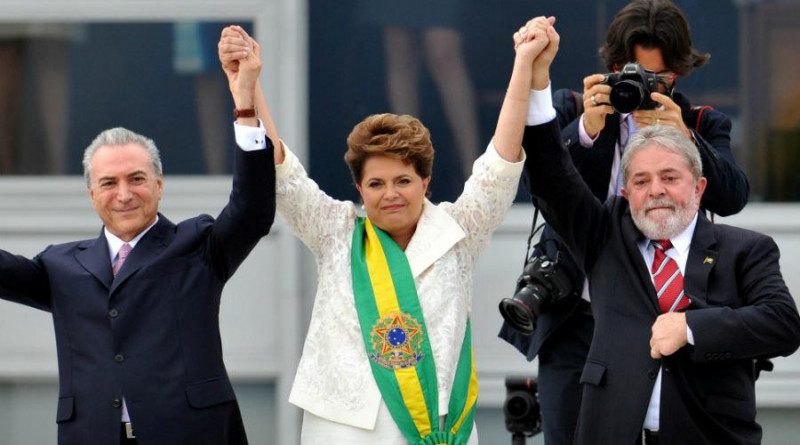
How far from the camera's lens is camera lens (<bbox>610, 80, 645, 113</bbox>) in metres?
3.80

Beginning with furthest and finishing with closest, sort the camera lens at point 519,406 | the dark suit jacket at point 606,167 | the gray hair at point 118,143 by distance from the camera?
the camera lens at point 519,406 → the dark suit jacket at point 606,167 → the gray hair at point 118,143

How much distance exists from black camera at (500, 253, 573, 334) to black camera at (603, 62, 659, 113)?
474mm

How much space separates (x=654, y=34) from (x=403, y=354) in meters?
1.18

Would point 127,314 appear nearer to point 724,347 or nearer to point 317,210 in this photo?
point 317,210

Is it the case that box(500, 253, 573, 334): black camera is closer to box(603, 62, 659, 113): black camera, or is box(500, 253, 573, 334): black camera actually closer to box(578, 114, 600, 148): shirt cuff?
box(578, 114, 600, 148): shirt cuff

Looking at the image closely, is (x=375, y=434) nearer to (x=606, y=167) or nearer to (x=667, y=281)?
(x=667, y=281)

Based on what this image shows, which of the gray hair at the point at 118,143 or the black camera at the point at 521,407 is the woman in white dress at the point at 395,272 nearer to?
the gray hair at the point at 118,143

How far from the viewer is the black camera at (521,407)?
16.3 feet

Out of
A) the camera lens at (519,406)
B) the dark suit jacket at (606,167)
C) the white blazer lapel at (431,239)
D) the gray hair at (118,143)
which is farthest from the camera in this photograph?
the camera lens at (519,406)

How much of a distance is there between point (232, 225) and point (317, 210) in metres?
0.22

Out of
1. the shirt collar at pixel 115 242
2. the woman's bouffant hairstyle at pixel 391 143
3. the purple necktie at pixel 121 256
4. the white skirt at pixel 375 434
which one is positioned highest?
the woman's bouffant hairstyle at pixel 391 143

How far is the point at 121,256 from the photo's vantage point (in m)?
3.80

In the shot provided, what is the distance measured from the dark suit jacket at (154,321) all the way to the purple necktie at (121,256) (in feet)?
0.09

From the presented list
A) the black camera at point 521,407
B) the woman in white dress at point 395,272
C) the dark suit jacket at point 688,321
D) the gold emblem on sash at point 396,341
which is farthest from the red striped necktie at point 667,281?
the black camera at point 521,407
